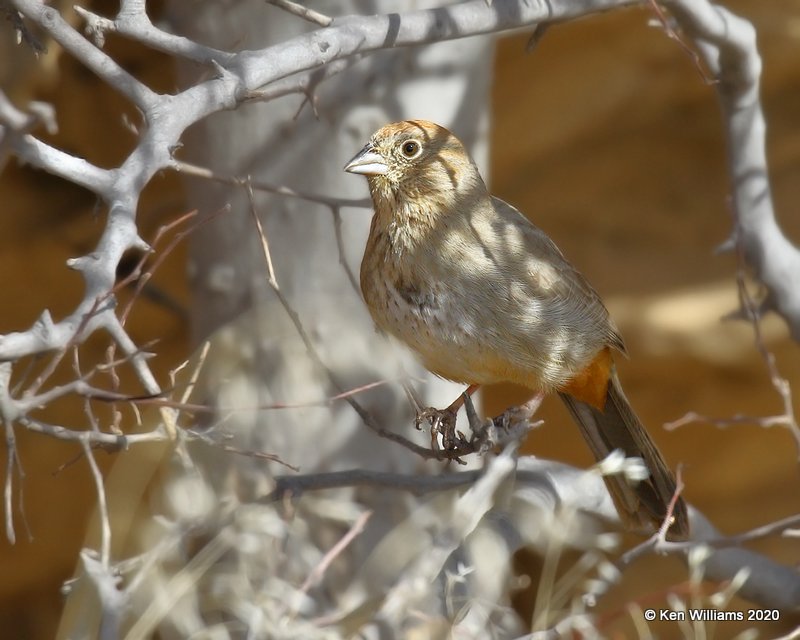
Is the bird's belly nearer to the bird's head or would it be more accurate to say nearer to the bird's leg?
the bird's leg

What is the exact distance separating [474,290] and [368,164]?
637mm

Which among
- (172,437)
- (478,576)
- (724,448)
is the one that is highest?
(172,437)

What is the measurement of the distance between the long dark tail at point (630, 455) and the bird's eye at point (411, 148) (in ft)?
4.03

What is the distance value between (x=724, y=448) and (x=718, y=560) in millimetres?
2726

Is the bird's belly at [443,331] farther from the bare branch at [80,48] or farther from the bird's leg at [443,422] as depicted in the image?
the bare branch at [80,48]

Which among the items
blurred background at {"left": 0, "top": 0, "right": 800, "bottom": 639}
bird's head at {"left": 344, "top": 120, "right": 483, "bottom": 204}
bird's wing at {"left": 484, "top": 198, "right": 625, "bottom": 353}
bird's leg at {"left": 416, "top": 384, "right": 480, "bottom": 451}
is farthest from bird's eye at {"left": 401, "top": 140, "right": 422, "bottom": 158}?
blurred background at {"left": 0, "top": 0, "right": 800, "bottom": 639}

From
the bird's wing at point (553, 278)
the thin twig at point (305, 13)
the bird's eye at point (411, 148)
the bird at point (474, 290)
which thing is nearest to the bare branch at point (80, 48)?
the thin twig at point (305, 13)

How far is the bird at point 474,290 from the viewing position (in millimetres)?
3697

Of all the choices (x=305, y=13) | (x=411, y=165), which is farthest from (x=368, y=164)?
(x=305, y=13)

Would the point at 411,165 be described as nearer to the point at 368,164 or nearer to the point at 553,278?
the point at 368,164

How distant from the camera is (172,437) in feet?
8.19

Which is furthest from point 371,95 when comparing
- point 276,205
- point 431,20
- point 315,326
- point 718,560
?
point 718,560

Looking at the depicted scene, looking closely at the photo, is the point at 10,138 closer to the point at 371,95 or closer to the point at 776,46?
the point at 371,95

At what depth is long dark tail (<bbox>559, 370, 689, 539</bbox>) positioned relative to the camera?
4203 mm
